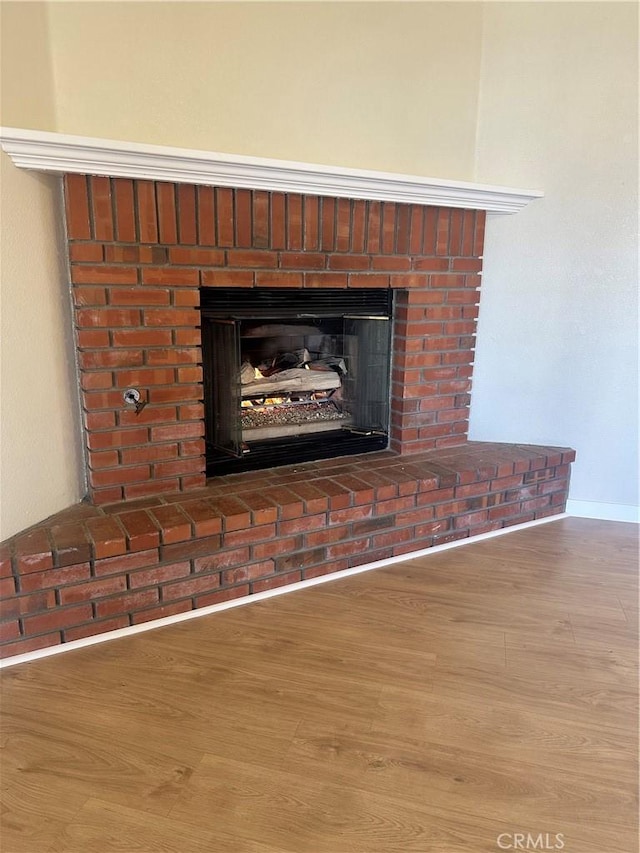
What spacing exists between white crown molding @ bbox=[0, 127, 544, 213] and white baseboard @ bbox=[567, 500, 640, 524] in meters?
1.31

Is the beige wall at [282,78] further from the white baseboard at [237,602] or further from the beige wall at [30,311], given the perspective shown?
the white baseboard at [237,602]

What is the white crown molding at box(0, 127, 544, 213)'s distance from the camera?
1573mm

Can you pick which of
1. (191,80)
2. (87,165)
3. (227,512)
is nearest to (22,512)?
(227,512)

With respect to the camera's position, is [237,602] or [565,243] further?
[565,243]

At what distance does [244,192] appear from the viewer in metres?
1.92

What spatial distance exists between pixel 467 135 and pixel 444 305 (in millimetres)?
688

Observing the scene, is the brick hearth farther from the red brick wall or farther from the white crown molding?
the white crown molding

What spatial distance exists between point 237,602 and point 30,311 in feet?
3.54

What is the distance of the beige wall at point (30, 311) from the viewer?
1626 millimetres

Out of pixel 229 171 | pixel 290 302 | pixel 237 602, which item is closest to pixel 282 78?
pixel 229 171

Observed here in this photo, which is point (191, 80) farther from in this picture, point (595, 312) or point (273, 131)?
point (595, 312)

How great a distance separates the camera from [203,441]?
203 cm

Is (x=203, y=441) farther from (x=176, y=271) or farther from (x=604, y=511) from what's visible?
(x=604, y=511)

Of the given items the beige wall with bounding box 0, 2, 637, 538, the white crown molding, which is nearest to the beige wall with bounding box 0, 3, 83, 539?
the beige wall with bounding box 0, 2, 637, 538
